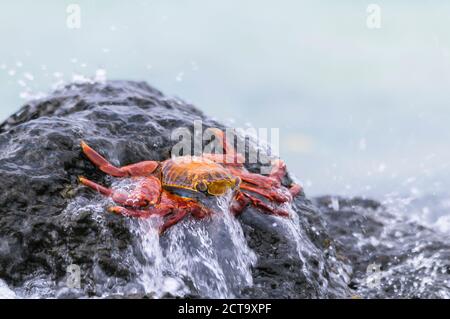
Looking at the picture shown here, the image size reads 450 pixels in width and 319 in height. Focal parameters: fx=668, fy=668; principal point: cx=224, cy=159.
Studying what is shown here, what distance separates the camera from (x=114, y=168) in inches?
208

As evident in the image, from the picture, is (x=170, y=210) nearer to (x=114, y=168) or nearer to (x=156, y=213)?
(x=156, y=213)

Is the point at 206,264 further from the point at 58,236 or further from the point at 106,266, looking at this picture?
the point at 58,236

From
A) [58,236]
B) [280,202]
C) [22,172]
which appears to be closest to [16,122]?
[22,172]

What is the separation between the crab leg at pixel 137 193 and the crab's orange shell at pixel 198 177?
0.10 m

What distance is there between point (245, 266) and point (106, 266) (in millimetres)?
1086

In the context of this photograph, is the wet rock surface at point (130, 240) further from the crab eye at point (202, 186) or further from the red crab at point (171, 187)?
the crab eye at point (202, 186)

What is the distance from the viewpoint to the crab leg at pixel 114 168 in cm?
528

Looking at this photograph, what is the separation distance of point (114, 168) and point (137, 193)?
1.39ft

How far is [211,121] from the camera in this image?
6938 millimetres

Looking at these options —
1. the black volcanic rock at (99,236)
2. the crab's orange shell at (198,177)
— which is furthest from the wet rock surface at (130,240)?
the crab's orange shell at (198,177)

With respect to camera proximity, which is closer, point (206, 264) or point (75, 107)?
point (206, 264)

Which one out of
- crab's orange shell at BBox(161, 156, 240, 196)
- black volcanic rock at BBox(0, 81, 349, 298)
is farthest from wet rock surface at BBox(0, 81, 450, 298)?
crab's orange shell at BBox(161, 156, 240, 196)

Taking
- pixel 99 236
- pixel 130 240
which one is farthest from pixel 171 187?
pixel 99 236
